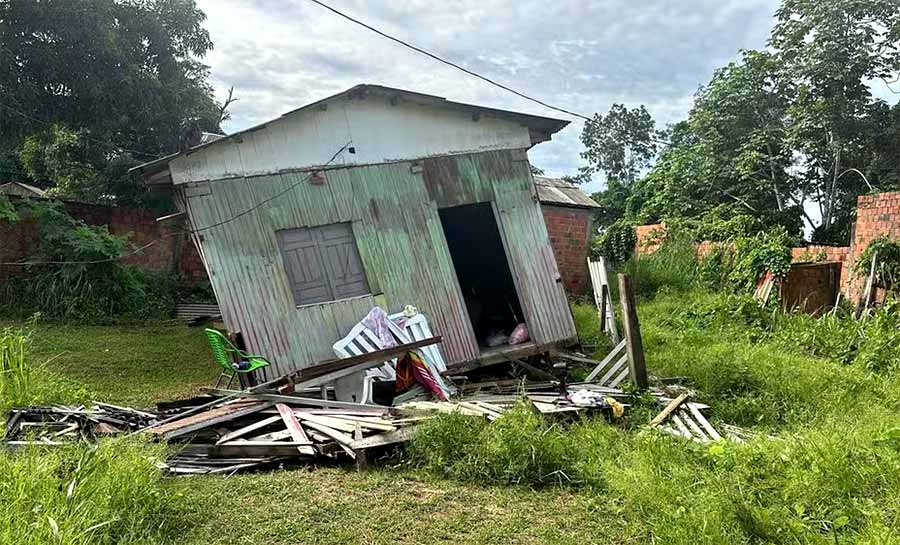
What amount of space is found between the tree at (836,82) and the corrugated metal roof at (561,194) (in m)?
5.26

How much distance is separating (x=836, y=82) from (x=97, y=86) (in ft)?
58.2

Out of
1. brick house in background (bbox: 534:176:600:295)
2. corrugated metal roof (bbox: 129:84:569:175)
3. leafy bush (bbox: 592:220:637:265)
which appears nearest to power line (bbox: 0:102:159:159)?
corrugated metal roof (bbox: 129:84:569:175)

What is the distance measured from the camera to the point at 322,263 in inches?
313

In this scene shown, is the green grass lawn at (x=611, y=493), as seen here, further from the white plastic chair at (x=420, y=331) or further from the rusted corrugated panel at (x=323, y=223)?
the rusted corrugated panel at (x=323, y=223)

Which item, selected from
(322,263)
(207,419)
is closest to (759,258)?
(322,263)

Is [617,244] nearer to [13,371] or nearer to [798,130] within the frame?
[798,130]

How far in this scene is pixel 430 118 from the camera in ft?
28.6

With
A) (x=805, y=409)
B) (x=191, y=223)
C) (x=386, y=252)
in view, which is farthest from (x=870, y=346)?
(x=191, y=223)

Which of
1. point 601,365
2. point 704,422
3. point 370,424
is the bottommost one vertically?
point 704,422

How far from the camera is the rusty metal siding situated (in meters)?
7.36

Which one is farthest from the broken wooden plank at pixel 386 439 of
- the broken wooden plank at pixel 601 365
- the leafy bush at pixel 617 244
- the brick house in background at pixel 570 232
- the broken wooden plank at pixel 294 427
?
the leafy bush at pixel 617 244

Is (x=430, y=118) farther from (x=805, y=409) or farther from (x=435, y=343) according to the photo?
(x=805, y=409)

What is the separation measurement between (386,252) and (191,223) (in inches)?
96.4

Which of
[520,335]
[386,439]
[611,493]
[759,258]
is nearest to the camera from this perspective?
[611,493]
